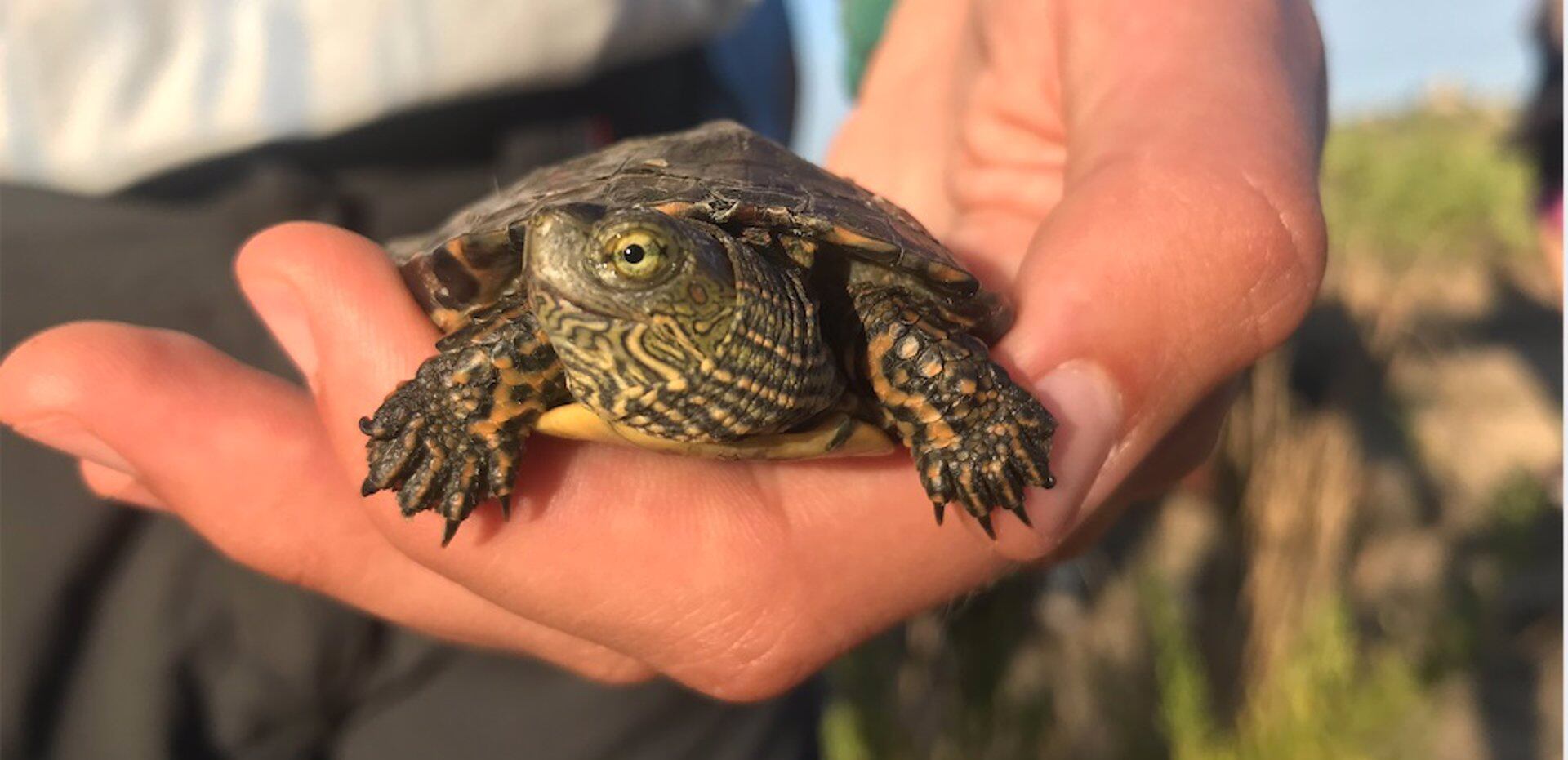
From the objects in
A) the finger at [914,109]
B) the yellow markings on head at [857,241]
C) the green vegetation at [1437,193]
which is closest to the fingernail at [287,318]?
the yellow markings on head at [857,241]

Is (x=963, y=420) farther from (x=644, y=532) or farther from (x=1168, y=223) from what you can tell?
(x=644, y=532)

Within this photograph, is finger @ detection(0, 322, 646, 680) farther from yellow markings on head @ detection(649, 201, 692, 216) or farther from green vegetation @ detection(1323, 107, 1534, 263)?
green vegetation @ detection(1323, 107, 1534, 263)

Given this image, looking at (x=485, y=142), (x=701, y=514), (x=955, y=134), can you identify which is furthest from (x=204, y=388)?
(x=955, y=134)

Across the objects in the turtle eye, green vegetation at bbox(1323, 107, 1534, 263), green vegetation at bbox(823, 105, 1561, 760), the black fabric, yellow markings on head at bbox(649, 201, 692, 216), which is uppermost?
the turtle eye

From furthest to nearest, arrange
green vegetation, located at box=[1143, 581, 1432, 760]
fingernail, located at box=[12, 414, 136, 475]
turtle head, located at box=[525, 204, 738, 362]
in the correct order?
green vegetation, located at box=[1143, 581, 1432, 760], fingernail, located at box=[12, 414, 136, 475], turtle head, located at box=[525, 204, 738, 362]

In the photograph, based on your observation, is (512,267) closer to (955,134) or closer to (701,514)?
(701,514)

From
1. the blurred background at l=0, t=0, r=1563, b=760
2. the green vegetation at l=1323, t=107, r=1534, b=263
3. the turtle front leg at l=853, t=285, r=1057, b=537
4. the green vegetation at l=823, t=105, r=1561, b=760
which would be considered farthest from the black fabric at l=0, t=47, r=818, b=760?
the green vegetation at l=1323, t=107, r=1534, b=263

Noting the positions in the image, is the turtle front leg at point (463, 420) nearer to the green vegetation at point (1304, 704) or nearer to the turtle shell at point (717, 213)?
the turtle shell at point (717, 213)
